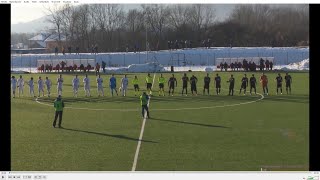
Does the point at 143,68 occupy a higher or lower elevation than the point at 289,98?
higher

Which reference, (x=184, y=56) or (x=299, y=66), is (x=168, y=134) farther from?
(x=184, y=56)

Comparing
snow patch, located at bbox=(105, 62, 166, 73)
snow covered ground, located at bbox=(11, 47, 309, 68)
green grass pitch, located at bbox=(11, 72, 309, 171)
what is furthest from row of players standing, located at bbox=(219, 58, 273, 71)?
green grass pitch, located at bbox=(11, 72, 309, 171)

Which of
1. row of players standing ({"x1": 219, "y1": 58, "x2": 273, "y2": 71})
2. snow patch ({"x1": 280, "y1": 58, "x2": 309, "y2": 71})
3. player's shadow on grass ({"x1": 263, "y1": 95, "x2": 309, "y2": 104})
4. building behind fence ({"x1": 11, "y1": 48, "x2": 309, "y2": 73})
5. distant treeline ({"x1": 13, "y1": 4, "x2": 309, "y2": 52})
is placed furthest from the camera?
building behind fence ({"x1": 11, "y1": 48, "x2": 309, "y2": 73})

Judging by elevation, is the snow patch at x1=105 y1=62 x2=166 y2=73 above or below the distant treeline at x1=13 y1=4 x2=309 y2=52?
below

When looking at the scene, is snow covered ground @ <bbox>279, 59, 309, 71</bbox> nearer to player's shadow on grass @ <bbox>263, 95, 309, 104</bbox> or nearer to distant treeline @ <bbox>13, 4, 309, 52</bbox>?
distant treeline @ <bbox>13, 4, 309, 52</bbox>
